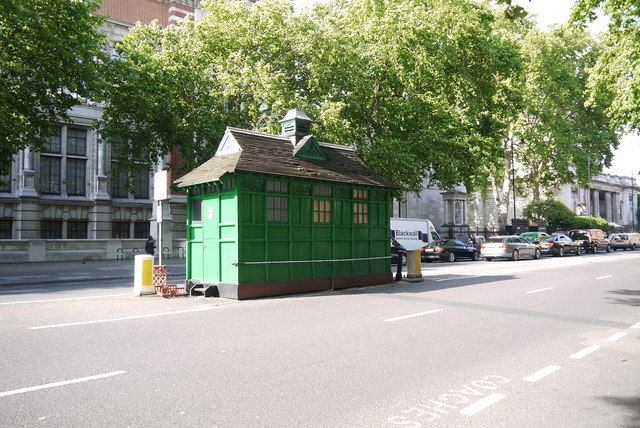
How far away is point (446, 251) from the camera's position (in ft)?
103

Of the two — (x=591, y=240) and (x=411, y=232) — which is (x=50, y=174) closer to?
(x=411, y=232)

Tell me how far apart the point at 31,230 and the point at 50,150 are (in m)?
5.47

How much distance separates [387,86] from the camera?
28.8 meters

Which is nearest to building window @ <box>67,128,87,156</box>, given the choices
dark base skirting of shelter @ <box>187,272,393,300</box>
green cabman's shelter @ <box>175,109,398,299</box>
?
green cabman's shelter @ <box>175,109,398,299</box>

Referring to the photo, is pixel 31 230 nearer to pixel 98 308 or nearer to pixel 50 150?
pixel 50 150

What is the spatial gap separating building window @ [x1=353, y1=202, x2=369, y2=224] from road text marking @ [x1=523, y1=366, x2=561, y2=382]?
30.5 ft

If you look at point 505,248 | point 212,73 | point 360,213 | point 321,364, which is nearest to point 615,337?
point 321,364

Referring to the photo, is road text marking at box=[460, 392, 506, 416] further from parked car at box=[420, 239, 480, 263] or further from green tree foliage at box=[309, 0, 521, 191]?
parked car at box=[420, 239, 480, 263]

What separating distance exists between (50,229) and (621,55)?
32208 millimetres

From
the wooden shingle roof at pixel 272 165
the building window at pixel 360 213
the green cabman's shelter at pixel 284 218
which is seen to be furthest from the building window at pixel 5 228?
the building window at pixel 360 213

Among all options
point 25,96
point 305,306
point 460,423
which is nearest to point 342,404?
point 460,423

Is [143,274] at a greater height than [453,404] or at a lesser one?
greater

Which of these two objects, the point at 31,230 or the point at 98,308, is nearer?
the point at 98,308

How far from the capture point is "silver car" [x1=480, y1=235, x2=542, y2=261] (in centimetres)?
3088
